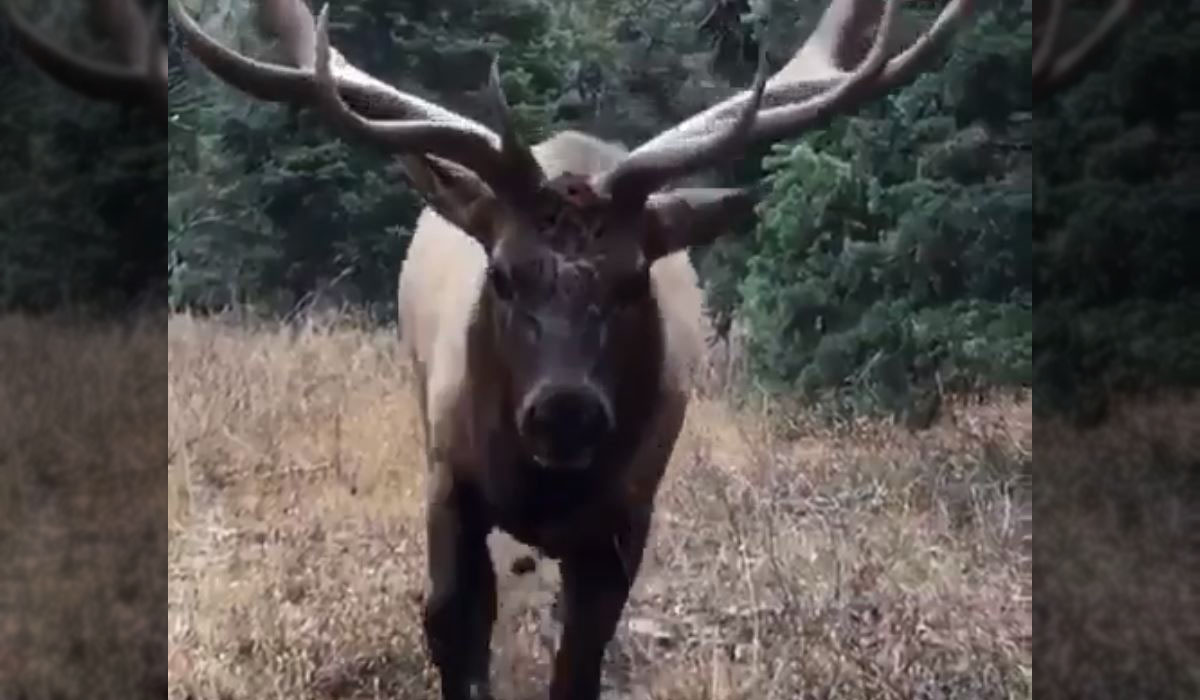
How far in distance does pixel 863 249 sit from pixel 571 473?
110 centimetres

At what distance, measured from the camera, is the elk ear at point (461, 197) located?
5.94 ft

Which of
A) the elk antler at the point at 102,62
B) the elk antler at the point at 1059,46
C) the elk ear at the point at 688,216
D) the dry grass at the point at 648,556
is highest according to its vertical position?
the elk antler at the point at 1059,46

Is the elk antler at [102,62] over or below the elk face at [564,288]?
over

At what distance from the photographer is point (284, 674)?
2258mm

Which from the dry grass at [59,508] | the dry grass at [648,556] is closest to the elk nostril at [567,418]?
the dry grass at [59,508]

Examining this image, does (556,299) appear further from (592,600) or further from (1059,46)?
(1059,46)

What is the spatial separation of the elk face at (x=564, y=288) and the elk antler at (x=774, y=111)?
0.12 ft

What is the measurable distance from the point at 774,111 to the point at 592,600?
59cm

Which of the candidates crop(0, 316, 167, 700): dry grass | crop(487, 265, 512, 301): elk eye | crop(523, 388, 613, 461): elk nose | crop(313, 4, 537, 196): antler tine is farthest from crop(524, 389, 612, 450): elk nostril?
crop(0, 316, 167, 700): dry grass

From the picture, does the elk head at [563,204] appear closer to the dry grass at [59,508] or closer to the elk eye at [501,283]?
the elk eye at [501,283]

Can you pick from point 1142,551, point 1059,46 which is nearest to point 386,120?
point 1059,46

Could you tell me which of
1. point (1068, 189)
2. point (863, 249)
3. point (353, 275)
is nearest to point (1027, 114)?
point (1068, 189)

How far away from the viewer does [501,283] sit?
1.77 m

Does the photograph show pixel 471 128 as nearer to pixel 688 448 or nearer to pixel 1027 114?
pixel 688 448
